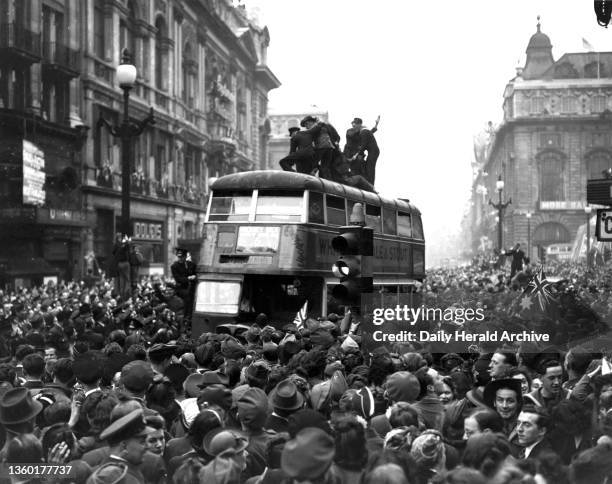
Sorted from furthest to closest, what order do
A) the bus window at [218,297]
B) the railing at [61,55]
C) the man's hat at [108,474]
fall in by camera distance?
the railing at [61,55], the bus window at [218,297], the man's hat at [108,474]

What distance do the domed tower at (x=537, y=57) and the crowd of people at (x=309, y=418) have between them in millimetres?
75902

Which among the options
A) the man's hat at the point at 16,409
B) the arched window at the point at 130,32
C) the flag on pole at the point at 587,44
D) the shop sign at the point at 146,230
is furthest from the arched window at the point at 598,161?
the man's hat at the point at 16,409

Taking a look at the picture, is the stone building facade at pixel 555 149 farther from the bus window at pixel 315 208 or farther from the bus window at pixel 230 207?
the bus window at pixel 230 207

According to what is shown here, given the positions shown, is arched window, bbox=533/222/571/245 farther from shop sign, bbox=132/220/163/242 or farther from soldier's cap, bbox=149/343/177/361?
soldier's cap, bbox=149/343/177/361

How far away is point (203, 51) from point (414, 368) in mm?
46935

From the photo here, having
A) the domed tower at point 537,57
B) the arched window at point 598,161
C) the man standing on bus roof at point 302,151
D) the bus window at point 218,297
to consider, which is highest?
the domed tower at point 537,57

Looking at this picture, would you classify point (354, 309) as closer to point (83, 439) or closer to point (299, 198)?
point (299, 198)

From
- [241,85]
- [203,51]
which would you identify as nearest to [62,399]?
[203,51]

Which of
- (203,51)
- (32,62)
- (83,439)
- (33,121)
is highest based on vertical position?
(203,51)

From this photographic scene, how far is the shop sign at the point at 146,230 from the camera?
1608 inches

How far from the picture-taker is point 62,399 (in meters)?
6.68

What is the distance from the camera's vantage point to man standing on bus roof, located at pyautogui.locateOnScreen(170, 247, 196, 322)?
1816cm

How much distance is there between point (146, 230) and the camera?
139 ft

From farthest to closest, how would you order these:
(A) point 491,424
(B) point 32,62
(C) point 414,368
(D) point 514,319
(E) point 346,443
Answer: (B) point 32,62
(D) point 514,319
(C) point 414,368
(A) point 491,424
(E) point 346,443
